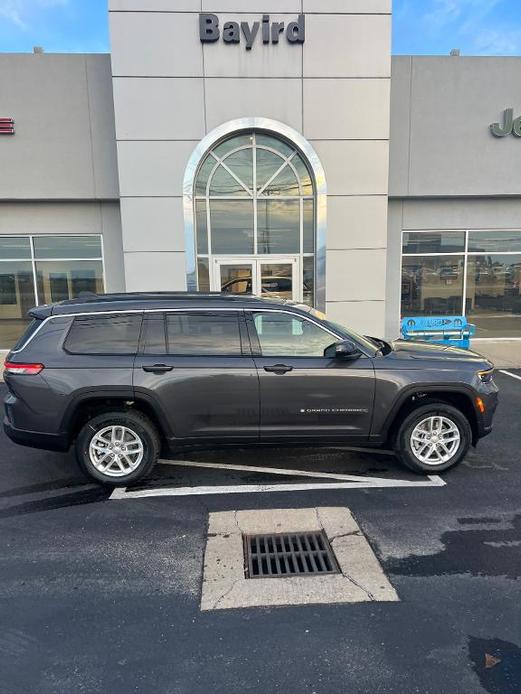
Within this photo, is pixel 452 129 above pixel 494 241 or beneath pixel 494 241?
above

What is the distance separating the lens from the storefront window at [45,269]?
466 inches

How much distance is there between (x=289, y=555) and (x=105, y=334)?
261cm

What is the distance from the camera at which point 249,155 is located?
1048 centimetres

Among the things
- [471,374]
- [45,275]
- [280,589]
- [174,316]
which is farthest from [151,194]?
[280,589]

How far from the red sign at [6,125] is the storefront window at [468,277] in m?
10.1

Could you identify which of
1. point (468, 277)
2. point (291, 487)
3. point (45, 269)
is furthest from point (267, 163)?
point (291, 487)

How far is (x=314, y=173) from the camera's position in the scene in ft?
34.0

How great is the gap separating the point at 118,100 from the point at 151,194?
205 cm

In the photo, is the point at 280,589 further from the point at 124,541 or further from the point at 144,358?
the point at 144,358

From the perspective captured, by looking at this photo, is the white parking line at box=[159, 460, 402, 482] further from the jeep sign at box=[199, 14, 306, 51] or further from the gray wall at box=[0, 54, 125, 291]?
the jeep sign at box=[199, 14, 306, 51]

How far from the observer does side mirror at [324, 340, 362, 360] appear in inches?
169

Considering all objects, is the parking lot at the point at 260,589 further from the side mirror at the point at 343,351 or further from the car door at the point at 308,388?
the side mirror at the point at 343,351

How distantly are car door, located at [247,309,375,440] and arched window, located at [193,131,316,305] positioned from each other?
6519 mm

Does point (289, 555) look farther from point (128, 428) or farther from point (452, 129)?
point (452, 129)
